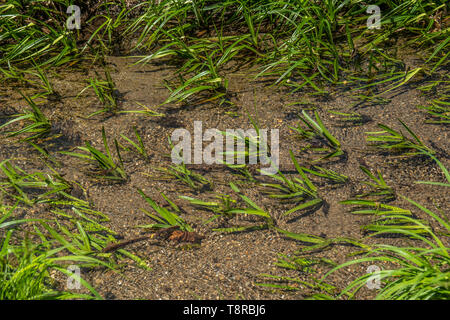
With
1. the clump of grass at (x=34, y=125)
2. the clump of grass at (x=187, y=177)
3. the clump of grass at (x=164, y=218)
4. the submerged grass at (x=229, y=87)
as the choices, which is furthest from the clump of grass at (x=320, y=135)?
the clump of grass at (x=34, y=125)

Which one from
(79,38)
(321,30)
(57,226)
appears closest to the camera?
(57,226)

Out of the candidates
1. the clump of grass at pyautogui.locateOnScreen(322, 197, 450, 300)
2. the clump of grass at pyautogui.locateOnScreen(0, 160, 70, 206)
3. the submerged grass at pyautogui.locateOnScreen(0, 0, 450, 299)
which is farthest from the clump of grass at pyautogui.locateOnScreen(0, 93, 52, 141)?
the clump of grass at pyautogui.locateOnScreen(322, 197, 450, 300)

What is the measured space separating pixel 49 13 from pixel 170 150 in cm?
143

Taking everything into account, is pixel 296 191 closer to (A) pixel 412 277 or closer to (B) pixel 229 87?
(A) pixel 412 277

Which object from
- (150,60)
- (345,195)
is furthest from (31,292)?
(150,60)

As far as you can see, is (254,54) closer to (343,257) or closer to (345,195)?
(345,195)
